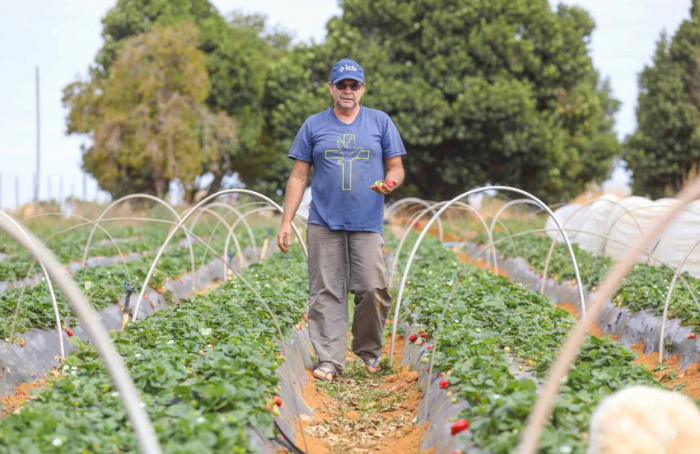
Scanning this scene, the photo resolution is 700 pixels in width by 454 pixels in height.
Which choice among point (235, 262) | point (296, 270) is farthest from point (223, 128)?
point (296, 270)

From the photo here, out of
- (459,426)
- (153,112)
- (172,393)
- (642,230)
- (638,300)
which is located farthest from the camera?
(153,112)

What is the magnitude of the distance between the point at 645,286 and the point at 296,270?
4091 mm

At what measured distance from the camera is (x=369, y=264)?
4938 millimetres

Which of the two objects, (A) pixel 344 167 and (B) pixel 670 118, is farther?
(B) pixel 670 118

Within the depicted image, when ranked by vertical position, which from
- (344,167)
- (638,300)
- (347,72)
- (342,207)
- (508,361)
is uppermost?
(347,72)

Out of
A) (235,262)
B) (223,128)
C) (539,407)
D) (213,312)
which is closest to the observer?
(539,407)

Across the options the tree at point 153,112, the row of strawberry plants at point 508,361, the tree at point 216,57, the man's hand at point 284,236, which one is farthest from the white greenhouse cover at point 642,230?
the tree at point 216,57

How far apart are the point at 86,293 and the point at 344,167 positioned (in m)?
3.24

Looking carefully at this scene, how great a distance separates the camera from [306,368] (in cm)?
531

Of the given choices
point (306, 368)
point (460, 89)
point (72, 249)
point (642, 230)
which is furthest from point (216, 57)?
point (306, 368)

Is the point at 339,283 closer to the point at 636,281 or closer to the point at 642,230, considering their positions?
the point at 636,281

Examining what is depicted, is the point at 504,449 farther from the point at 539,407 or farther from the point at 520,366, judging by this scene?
the point at 520,366

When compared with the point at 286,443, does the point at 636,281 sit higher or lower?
higher

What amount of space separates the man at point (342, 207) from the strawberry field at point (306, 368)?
323mm
